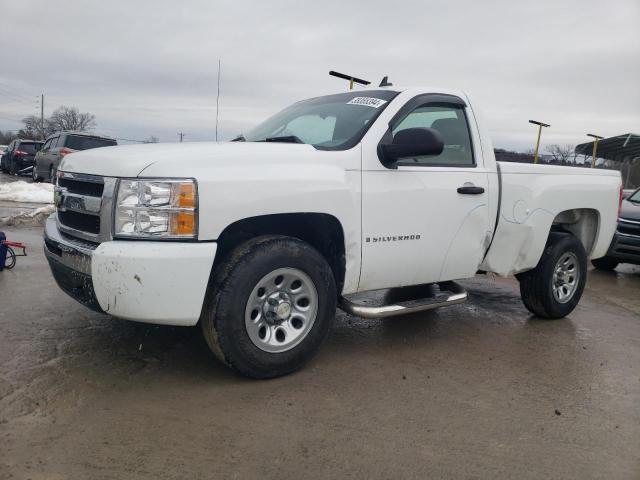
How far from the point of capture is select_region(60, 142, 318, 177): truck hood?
10.1 feet

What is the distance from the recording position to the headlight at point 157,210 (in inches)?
119

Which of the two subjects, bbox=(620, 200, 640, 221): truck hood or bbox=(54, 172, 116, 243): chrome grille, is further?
bbox=(620, 200, 640, 221): truck hood

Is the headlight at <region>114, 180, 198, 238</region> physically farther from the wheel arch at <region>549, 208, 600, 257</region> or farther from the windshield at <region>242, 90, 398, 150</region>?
the wheel arch at <region>549, 208, 600, 257</region>

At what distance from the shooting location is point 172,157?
10.2 feet

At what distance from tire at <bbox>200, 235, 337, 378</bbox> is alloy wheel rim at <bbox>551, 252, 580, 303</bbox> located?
9.19 ft

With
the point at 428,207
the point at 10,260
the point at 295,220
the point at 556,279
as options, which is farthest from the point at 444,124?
the point at 10,260

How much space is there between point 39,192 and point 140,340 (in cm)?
1139

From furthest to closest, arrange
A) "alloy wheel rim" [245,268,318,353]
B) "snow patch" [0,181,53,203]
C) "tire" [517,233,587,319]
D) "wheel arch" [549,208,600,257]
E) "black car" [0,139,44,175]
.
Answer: "black car" [0,139,44,175] < "snow patch" [0,181,53,203] < "wheel arch" [549,208,600,257] < "tire" [517,233,587,319] < "alloy wheel rim" [245,268,318,353]

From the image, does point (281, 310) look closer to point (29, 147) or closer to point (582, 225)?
point (582, 225)

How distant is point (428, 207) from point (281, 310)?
1.36 metres

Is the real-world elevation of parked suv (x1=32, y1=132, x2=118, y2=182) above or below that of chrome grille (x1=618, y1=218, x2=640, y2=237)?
above

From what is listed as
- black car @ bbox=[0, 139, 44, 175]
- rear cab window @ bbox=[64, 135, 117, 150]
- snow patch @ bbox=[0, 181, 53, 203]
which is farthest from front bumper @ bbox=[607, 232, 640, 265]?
black car @ bbox=[0, 139, 44, 175]

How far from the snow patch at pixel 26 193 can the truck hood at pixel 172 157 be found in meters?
10.7

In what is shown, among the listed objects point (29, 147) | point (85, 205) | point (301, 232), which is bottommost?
point (301, 232)
